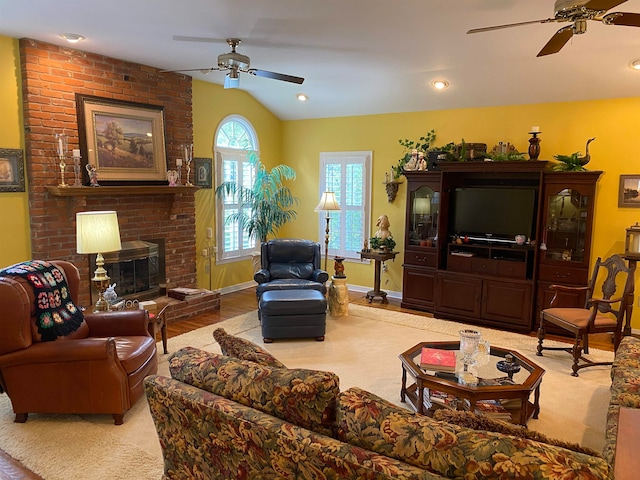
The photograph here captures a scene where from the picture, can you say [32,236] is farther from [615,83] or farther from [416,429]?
[615,83]

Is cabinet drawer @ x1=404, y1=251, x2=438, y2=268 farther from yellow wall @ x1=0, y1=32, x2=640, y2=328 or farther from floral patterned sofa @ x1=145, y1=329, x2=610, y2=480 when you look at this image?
floral patterned sofa @ x1=145, y1=329, x2=610, y2=480

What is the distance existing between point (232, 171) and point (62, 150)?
260cm

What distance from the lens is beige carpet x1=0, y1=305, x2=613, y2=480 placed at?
9.22ft

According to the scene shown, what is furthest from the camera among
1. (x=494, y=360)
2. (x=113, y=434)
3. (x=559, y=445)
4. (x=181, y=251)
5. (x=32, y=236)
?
(x=181, y=251)

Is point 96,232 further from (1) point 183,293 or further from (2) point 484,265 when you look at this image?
(2) point 484,265

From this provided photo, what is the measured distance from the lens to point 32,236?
4695 millimetres

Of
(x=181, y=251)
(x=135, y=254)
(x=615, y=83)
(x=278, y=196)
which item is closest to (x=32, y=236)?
(x=135, y=254)

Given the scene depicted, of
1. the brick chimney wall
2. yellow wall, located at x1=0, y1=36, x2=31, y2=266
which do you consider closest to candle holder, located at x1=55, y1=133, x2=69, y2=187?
the brick chimney wall

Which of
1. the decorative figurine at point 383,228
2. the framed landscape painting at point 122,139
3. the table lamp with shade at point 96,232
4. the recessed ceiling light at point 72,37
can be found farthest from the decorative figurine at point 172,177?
the decorative figurine at point 383,228

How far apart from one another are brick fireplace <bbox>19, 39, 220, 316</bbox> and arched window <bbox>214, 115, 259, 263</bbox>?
616 millimetres

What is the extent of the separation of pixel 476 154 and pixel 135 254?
173 inches

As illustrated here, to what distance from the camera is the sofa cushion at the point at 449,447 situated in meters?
1.33

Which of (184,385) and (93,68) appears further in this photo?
(93,68)

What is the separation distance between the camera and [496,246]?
5691 millimetres
